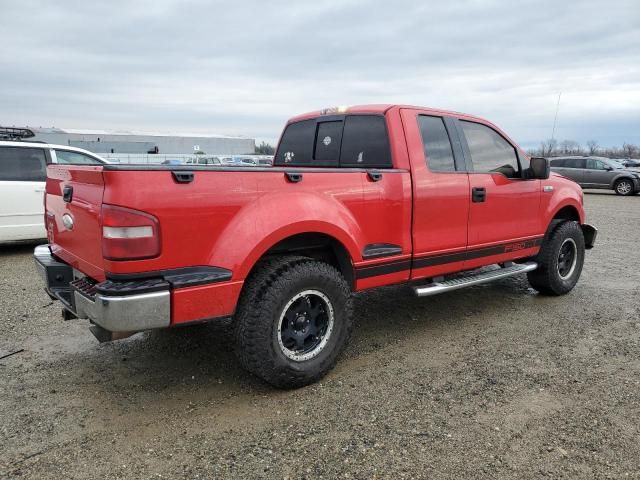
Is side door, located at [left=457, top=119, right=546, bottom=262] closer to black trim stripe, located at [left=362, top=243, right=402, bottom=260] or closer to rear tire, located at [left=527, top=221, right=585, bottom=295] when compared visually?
rear tire, located at [left=527, top=221, right=585, bottom=295]

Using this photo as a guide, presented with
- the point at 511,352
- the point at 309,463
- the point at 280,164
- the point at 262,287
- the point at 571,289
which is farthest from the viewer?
the point at 571,289

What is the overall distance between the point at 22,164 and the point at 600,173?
20539 millimetres

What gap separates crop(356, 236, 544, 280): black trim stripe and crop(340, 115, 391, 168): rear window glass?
31.1 inches

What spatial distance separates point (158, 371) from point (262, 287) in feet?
3.76

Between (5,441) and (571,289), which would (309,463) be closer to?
(5,441)

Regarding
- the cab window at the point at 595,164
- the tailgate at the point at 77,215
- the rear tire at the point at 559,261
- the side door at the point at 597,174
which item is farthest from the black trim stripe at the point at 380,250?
the cab window at the point at 595,164

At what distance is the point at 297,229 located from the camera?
10.1 feet

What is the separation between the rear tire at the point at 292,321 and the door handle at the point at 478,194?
158cm

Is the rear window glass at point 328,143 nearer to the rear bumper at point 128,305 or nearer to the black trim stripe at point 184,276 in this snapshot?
the black trim stripe at point 184,276

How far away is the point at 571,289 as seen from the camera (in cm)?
554

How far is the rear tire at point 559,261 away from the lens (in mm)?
5231

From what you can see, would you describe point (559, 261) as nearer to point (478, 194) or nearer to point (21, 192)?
point (478, 194)

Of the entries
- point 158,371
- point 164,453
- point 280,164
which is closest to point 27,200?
point 280,164

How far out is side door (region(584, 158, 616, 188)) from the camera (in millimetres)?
20031
